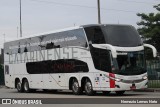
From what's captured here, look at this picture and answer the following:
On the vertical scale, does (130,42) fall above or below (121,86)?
above

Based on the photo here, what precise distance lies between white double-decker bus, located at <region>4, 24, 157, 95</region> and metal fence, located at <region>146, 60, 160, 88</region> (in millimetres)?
6468

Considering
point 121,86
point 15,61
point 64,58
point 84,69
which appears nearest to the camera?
point 121,86

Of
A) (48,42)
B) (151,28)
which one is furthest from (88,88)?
(151,28)

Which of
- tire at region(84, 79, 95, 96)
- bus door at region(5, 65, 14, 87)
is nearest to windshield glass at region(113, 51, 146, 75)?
tire at region(84, 79, 95, 96)

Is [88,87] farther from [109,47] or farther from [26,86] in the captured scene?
[26,86]

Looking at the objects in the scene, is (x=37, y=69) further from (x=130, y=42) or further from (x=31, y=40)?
(x=130, y=42)

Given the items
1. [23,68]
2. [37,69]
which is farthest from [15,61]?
[37,69]

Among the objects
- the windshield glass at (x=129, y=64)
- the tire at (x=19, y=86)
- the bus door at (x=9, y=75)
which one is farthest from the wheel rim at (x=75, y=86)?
the bus door at (x=9, y=75)

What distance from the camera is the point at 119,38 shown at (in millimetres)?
23984

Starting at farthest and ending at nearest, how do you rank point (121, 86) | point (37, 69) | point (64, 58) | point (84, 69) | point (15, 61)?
Answer: 1. point (15, 61)
2. point (37, 69)
3. point (64, 58)
4. point (84, 69)
5. point (121, 86)

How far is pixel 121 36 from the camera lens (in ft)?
79.0

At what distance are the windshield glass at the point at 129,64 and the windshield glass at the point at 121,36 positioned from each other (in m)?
0.58

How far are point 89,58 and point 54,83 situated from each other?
4.52m

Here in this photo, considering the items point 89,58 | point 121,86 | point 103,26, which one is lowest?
point 121,86
